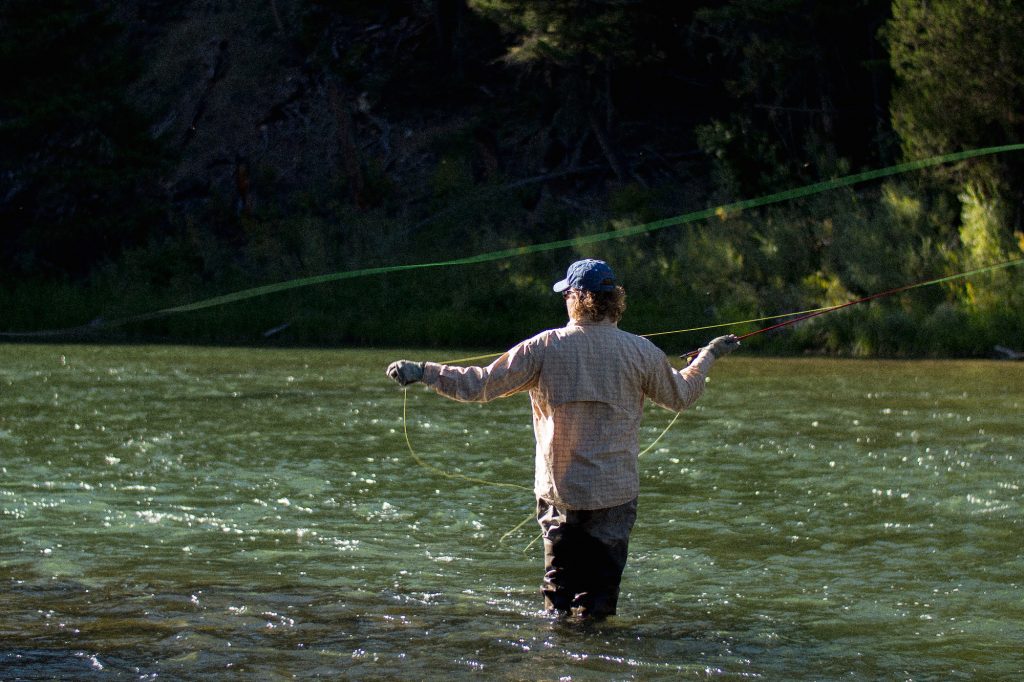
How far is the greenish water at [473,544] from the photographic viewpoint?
19.1 ft

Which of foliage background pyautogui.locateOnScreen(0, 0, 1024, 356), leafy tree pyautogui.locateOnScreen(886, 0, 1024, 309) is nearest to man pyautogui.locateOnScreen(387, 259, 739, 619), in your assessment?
foliage background pyautogui.locateOnScreen(0, 0, 1024, 356)

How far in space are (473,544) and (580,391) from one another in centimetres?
273

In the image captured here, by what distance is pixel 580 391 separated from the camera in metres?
5.69

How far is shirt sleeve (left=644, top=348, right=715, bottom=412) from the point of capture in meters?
5.81

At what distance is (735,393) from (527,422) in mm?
3028

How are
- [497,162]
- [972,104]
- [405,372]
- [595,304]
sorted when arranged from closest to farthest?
[405,372] < [595,304] < [972,104] < [497,162]

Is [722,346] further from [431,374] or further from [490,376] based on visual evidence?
[431,374]

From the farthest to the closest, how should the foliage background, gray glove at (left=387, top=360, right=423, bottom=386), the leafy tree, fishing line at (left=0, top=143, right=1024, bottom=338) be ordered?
the foliage background, the leafy tree, fishing line at (left=0, top=143, right=1024, bottom=338), gray glove at (left=387, top=360, right=423, bottom=386)

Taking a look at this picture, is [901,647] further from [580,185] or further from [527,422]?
[580,185]

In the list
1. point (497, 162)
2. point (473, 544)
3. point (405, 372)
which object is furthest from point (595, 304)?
point (497, 162)

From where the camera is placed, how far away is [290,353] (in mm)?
22406

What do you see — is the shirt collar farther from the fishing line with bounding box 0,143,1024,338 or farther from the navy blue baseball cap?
the fishing line with bounding box 0,143,1024,338

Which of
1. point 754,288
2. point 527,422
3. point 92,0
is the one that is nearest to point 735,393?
point 527,422

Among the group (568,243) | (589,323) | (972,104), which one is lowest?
(589,323)
